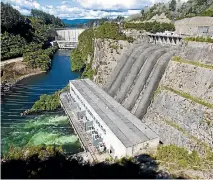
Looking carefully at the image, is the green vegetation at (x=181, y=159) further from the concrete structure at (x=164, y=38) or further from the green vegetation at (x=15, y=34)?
the green vegetation at (x=15, y=34)

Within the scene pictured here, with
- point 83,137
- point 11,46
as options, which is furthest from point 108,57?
point 11,46

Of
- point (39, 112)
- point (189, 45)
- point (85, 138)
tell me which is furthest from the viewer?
point (39, 112)

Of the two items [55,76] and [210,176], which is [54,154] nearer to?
[210,176]

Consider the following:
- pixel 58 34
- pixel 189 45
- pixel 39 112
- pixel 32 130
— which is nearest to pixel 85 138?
pixel 32 130

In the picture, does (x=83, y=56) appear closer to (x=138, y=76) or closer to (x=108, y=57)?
(x=108, y=57)

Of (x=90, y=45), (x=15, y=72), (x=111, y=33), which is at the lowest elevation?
(x=15, y=72)

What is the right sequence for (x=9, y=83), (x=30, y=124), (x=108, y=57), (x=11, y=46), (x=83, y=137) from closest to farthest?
(x=83, y=137) < (x=30, y=124) < (x=108, y=57) < (x=9, y=83) < (x=11, y=46)
